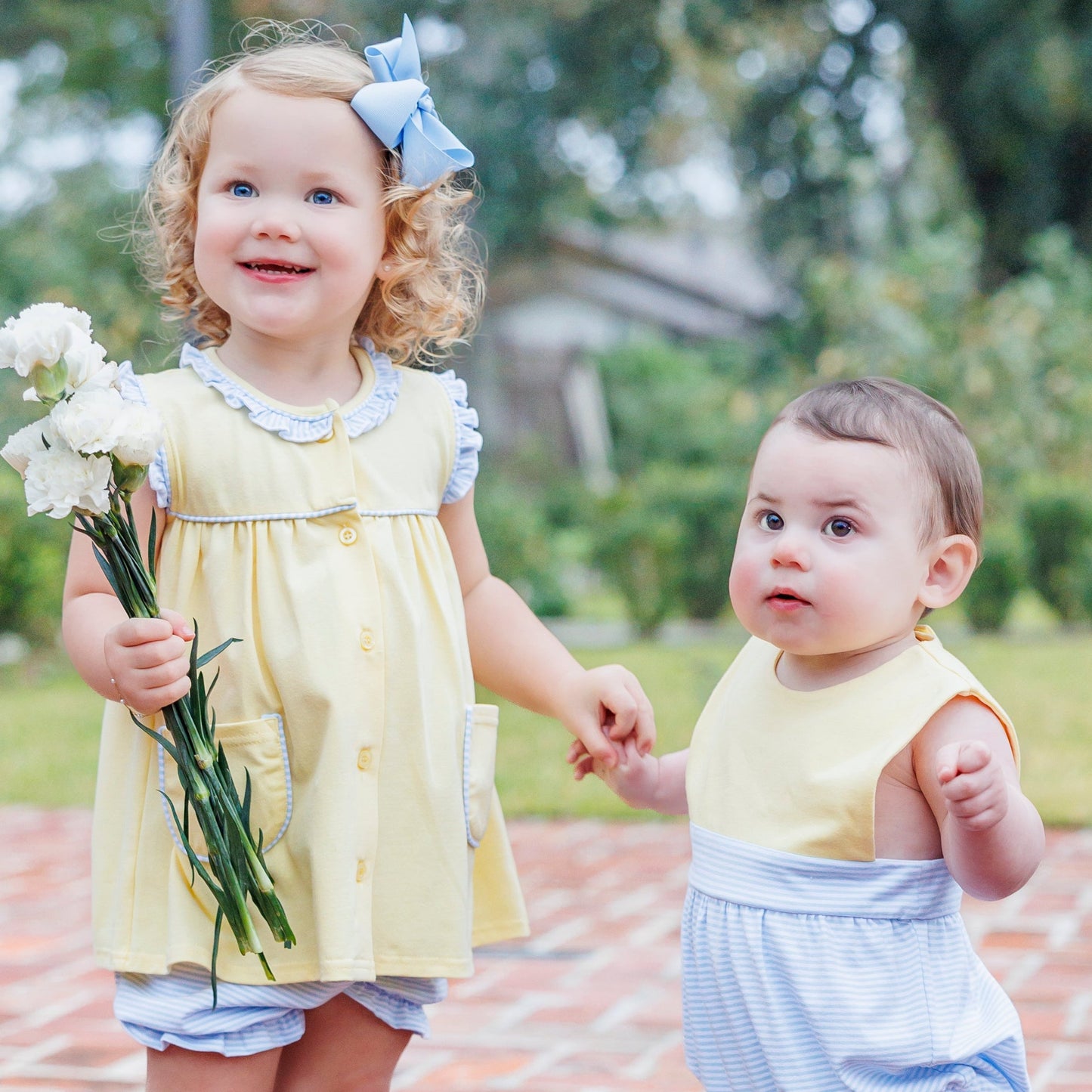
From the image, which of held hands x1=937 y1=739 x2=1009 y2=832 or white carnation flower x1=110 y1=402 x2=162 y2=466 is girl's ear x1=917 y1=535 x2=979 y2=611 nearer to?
held hands x1=937 y1=739 x2=1009 y2=832

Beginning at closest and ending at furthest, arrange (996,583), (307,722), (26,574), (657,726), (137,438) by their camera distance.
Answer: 1. (137,438)
2. (307,722)
3. (657,726)
4. (26,574)
5. (996,583)

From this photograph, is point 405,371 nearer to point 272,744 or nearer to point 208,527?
point 208,527

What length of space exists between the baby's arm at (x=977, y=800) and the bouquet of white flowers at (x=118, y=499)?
0.79 m

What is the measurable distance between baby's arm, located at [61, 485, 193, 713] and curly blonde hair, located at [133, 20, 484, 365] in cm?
41

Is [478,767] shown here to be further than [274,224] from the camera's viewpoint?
Yes

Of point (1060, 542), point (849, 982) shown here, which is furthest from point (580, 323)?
point (849, 982)

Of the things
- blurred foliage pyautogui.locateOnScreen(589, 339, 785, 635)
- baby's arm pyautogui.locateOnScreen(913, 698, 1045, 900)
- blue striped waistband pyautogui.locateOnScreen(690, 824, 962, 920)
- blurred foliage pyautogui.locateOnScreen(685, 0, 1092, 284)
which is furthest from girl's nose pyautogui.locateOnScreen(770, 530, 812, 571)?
blurred foliage pyautogui.locateOnScreen(685, 0, 1092, 284)

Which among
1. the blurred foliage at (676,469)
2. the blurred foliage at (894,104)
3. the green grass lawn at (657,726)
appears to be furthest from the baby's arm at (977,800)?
the blurred foliage at (894,104)

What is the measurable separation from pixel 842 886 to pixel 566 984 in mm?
2169

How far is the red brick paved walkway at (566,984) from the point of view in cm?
310

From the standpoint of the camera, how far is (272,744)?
5.98 ft

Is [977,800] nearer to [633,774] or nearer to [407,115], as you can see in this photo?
[633,774]

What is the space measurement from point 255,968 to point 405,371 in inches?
33.9

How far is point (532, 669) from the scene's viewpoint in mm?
2139
